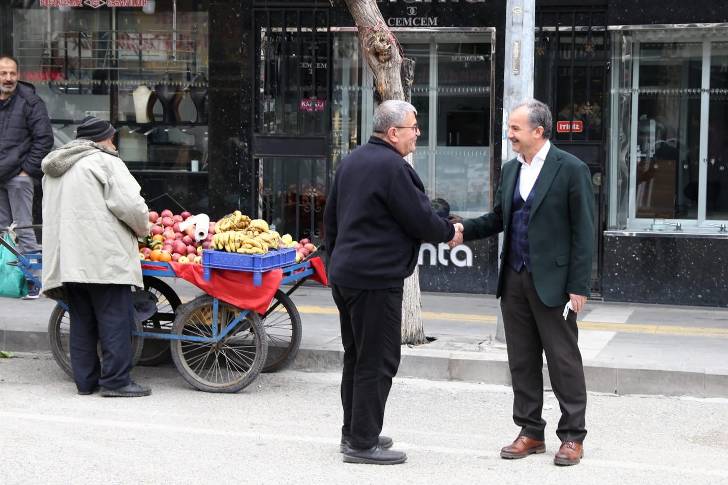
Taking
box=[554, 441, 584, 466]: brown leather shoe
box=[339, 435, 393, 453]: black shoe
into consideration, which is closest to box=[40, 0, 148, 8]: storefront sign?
box=[339, 435, 393, 453]: black shoe

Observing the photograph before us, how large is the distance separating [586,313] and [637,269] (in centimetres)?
93

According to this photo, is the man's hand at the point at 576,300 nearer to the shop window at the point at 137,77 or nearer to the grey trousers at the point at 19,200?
the grey trousers at the point at 19,200

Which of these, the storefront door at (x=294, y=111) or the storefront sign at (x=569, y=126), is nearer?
the storefront sign at (x=569, y=126)

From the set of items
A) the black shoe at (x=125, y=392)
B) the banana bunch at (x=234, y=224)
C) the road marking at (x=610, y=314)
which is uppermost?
the banana bunch at (x=234, y=224)

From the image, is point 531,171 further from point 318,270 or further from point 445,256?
point 445,256

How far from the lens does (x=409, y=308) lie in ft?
28.3

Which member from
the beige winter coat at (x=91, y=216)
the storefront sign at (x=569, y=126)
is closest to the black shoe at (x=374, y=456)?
the beige winter coat at (x=91, y=216)

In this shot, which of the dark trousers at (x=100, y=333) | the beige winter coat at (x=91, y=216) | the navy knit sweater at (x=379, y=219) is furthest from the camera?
the dark trousers at (x=100, y=333)

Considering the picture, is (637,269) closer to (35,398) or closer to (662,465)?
(662,465)

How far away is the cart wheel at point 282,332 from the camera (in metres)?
8.23

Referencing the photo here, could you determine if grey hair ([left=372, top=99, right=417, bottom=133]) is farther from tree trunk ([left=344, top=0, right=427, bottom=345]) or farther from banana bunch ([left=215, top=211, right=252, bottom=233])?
tree trunk ([left=344, top=0, right=427, bottom=345])

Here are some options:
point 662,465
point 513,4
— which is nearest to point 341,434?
point 662,465

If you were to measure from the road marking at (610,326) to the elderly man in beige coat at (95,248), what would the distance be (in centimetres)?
304

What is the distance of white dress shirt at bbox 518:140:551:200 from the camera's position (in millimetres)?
5941
